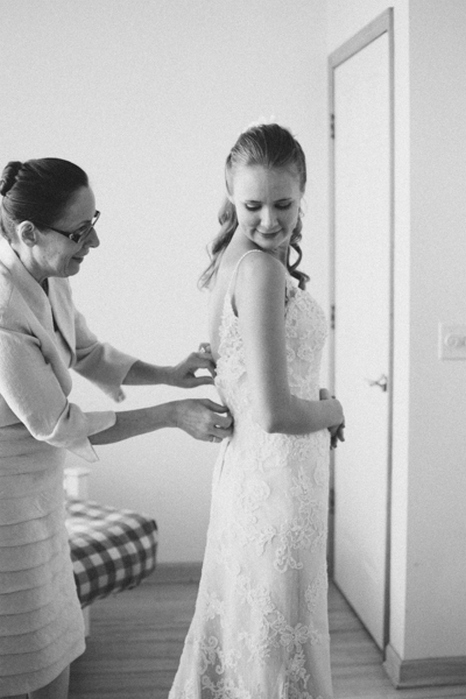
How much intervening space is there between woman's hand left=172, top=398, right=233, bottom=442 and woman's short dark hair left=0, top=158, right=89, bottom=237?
492 mm

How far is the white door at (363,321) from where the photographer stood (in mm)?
2828

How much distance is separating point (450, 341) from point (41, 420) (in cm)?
153

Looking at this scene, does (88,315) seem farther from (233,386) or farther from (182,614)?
(233,386)

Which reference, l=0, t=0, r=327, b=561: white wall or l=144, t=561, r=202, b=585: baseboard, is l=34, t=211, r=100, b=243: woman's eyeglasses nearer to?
l=0, t=0, r=327, b=561: white wall

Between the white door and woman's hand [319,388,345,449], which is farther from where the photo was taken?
the white door

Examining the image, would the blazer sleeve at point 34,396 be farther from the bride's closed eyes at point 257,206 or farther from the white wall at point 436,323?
the white wall at point 436,323

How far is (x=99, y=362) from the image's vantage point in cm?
204

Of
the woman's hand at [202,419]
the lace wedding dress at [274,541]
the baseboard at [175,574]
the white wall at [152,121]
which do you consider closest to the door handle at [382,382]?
the white wall at [152,121]

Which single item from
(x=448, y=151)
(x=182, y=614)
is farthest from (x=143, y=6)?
(x=182, y=614)

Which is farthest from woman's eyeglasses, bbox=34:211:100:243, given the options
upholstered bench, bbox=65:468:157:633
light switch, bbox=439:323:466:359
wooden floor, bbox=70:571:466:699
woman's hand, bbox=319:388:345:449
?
wooden floor, bbox=70:571:466:699

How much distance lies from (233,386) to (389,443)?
1.24 metres

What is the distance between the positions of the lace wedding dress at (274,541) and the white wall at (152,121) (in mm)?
1907

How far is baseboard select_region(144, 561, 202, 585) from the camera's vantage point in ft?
11.9

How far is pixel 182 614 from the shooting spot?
3270 mm
